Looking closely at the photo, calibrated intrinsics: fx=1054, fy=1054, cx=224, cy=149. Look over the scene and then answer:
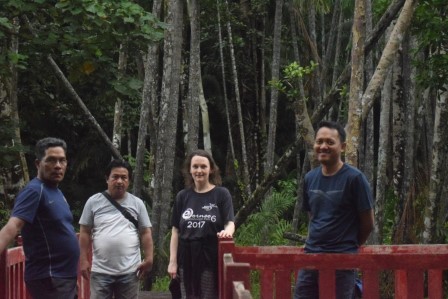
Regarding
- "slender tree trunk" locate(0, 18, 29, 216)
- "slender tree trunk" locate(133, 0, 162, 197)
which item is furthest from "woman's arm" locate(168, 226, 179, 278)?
"slender tree trunk" locate(133, 0, 162, 197)

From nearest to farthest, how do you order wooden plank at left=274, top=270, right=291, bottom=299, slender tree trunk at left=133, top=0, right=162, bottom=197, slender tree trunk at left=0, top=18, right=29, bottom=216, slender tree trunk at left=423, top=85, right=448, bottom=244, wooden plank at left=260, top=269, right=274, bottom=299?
wooden plank at left=274, top=270, right=291, bottom=299 < wooden plank at left=260, top=269, right=274, bottom=299 < slender tree trunk at left=423, top=85, right=448, bottom=244 < slender tree trunk at left=0, top=18, right=29, bottom=216 < slender tree trunk at left=133, top=0, right=162, bottom=197

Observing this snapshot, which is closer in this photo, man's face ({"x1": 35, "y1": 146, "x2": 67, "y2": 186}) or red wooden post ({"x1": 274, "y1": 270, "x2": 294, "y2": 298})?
red wooden post ({"x1": 274, "y1": 270, "x2": 294, "y2": 298})

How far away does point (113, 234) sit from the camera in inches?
318

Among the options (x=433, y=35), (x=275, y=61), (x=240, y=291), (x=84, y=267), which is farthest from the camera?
(x=275, y=61)

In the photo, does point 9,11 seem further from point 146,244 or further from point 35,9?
point 146,244

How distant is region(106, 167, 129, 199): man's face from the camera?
8.12m

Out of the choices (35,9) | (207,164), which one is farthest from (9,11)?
(207,164)

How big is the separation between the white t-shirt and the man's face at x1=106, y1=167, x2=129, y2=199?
0.07 m

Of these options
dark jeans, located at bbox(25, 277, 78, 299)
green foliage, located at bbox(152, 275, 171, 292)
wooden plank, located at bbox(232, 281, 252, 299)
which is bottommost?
green foliage, located at bbox(152, 275, 171, 292)

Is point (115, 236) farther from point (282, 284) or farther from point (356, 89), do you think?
point (356, 89)

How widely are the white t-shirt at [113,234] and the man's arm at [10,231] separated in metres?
1.69

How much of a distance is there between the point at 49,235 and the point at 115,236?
1449 millimetres

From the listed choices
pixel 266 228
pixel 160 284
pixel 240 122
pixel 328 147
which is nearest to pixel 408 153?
pixel 266 228

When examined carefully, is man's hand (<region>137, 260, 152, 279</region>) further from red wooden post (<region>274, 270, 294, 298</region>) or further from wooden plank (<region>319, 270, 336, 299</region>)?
wooden plank (<region>319, 270, 336, 299</region>)
